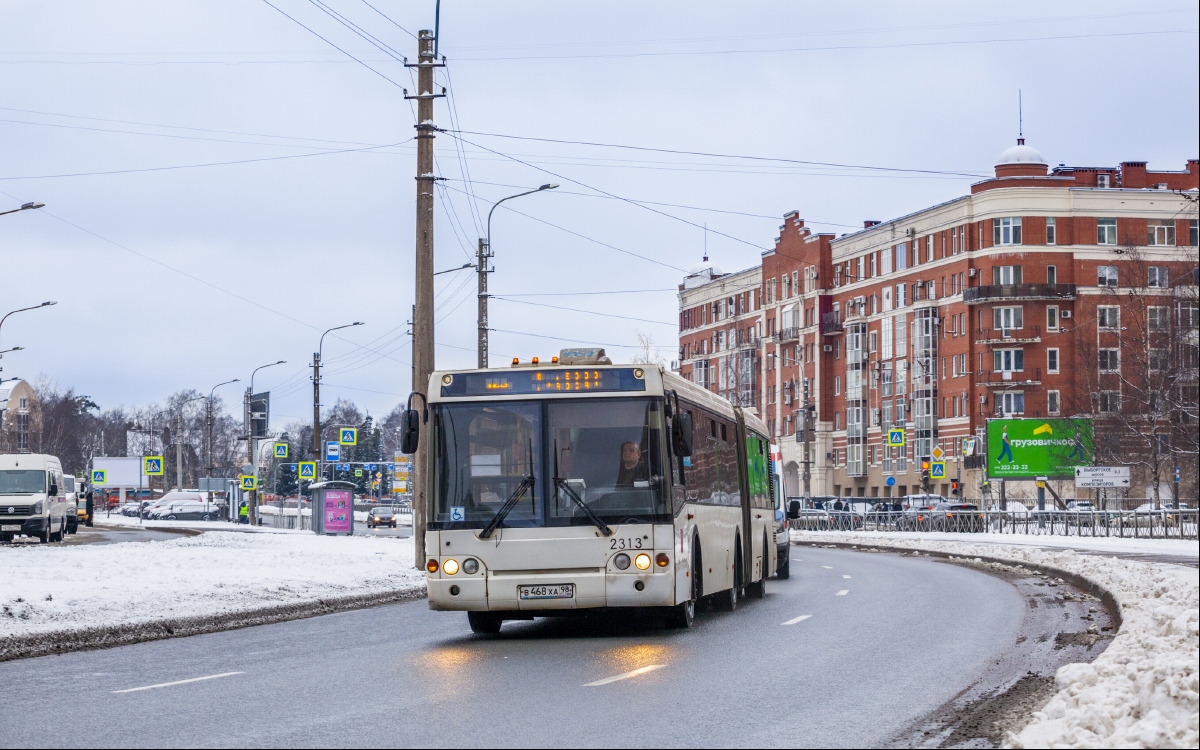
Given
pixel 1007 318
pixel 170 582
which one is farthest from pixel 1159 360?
pixel 170 582

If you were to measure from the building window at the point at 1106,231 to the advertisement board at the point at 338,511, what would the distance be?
58732mm

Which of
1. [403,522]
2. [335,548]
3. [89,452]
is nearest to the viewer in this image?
[335,548]

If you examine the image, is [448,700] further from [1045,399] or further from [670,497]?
[1045,399]

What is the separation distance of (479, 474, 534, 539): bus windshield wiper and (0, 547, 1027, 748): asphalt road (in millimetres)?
1101

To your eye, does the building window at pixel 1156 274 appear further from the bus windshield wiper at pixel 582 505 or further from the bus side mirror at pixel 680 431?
the bus windshield wiper at pixel 582 505

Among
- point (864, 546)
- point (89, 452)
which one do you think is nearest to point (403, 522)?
point (864, 546)

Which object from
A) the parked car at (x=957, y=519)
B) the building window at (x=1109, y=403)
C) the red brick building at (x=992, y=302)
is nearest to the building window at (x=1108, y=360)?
the red brick building at (x=992, y=302)

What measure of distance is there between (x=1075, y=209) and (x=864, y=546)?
52.0 m

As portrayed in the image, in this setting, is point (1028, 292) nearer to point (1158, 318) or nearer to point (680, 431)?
point (1158, 318)

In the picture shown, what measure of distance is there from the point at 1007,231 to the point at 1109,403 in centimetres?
1826

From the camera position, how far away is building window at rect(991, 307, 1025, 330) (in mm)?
98812

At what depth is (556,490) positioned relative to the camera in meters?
16.2

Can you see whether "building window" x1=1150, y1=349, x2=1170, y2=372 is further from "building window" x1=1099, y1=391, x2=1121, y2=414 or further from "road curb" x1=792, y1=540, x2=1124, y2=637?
"road curb" x1=792, y1=540, x2=1124, y2=637

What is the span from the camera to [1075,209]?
9738 cm
